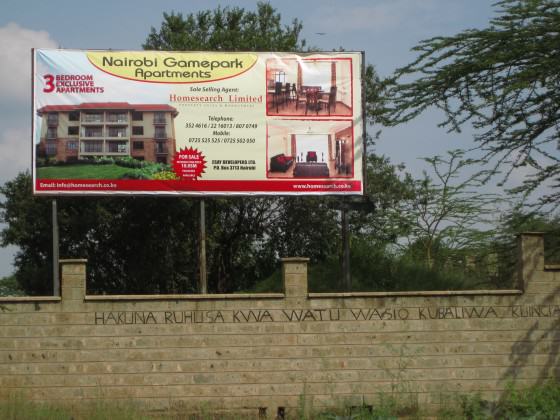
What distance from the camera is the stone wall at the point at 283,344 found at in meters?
18.0

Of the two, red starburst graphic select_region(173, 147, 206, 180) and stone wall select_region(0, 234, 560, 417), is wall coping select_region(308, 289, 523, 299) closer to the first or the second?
stone wall select_region(0, 234, 560, 417)

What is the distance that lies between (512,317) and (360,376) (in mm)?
3281

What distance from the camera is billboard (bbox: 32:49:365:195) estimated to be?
2217 cm

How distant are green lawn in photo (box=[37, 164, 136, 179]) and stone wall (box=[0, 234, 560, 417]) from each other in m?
4.37

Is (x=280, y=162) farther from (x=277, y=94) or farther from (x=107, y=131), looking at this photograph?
(x=107, y=131)

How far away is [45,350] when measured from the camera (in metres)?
18.0

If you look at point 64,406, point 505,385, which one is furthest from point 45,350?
point 505,385

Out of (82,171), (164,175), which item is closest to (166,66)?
(164,175)

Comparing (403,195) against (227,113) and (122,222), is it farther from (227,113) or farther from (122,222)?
(227,113)

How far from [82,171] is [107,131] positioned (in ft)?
3.91

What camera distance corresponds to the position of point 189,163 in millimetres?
22234

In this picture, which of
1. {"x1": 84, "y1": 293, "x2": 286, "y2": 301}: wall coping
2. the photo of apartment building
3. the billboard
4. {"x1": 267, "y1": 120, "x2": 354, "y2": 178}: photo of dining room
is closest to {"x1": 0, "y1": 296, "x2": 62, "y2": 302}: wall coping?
{"x1": 84, "y1": 293, "x2": 286, "y2": 301}: wall coping

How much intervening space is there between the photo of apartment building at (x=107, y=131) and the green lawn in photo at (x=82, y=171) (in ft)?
0.85

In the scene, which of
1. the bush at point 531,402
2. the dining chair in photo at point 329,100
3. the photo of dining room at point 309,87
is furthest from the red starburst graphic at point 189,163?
the bush at point 531,402
